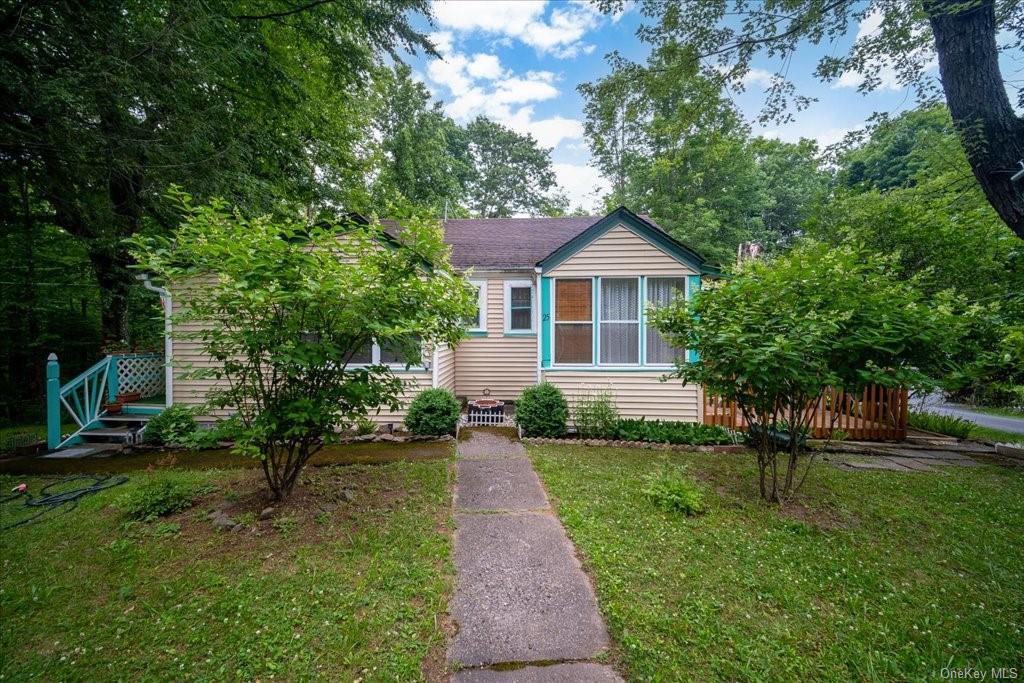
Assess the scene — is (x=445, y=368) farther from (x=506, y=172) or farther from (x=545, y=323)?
(x=506, y=172)

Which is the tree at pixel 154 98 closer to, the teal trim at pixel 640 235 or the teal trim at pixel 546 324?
the teal trim at pixel 546 324

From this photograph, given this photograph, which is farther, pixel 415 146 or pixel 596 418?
pixel 415 146

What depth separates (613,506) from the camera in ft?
13.8

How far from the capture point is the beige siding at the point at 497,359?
9.67 metres

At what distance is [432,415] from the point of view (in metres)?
6.85

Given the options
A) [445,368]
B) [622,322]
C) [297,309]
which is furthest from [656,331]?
[297,309]

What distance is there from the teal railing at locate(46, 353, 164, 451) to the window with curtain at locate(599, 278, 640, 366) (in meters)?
9.44

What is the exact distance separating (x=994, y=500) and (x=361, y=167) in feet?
50.5

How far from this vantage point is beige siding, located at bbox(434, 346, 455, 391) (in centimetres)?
786

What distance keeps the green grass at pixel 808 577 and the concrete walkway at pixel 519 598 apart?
0.17 meters

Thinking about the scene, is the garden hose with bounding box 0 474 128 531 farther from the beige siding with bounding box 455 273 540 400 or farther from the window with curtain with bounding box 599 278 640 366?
the window with curtain with bounding box 599 278 640 366

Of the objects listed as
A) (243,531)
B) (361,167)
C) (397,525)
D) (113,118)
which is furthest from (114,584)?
(361,167)

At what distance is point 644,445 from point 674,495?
2.52 metres

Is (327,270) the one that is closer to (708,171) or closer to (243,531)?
(243,531)
